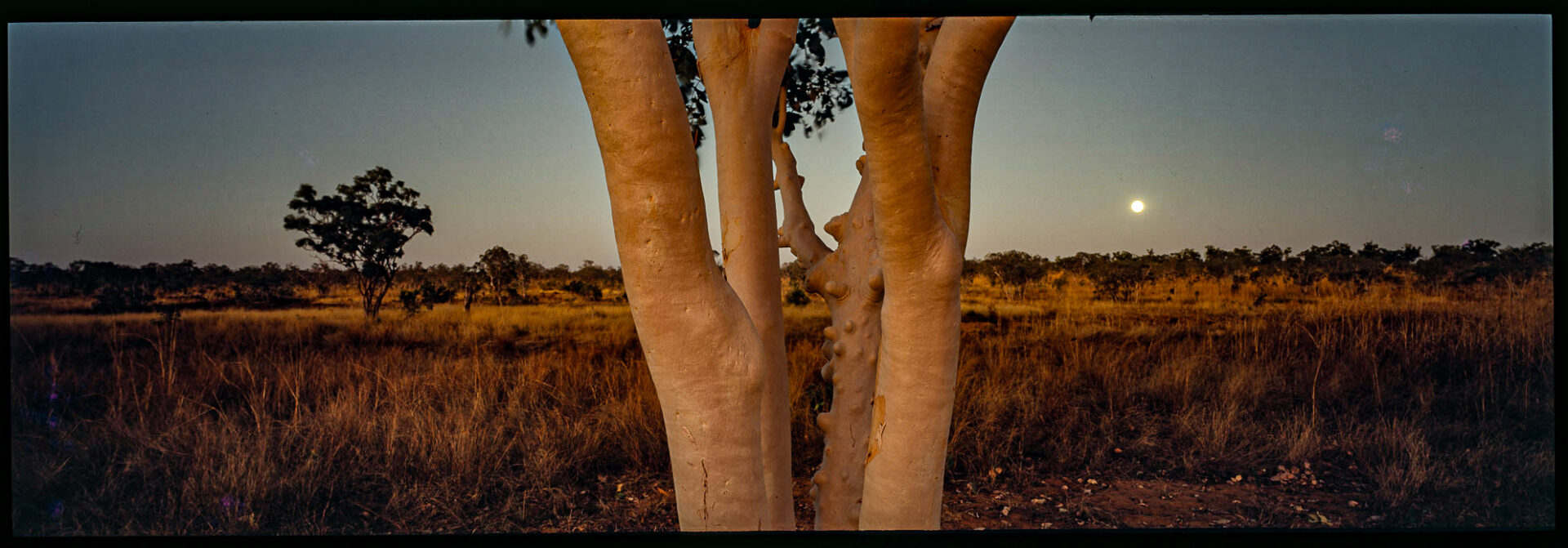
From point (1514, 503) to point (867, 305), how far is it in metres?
4.02

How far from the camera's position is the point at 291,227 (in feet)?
16.5

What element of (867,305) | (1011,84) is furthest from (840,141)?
(867,305)

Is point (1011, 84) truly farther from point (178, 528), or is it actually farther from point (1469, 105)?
point (178, 528)

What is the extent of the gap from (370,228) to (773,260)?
4590 millimetres

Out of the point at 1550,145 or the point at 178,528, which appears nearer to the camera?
the point at 1550,145

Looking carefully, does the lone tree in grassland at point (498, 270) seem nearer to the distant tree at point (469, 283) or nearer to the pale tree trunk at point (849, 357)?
the distant tree at point (469, 283)

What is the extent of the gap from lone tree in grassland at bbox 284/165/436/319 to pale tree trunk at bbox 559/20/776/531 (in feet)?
14.3

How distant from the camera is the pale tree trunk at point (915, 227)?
1489 millimetres

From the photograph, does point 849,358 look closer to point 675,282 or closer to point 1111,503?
point 675,282

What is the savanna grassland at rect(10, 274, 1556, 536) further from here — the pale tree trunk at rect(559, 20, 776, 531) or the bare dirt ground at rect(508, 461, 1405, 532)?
the pale tree trunk at rect(559, 20, 776, 531)

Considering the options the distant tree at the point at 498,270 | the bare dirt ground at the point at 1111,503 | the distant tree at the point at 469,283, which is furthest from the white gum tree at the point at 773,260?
the distant tree at the point at 469,283

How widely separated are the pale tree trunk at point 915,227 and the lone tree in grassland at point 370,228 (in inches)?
173

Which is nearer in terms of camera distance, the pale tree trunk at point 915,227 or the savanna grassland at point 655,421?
the pale tree trunk at point 915,227

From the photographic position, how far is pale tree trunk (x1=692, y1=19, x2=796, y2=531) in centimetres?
221
